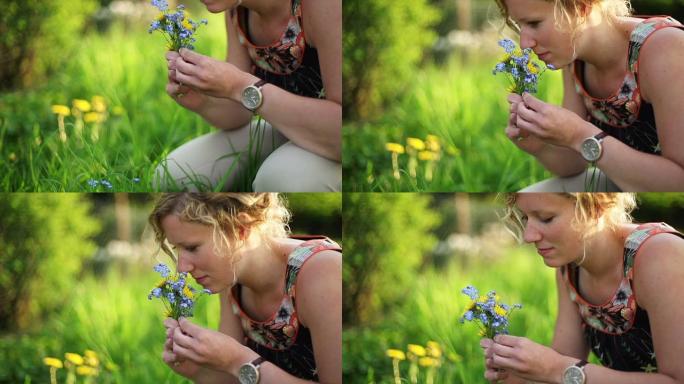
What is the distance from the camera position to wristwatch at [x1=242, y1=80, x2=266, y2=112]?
9.98 ft

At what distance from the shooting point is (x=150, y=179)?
125 inches

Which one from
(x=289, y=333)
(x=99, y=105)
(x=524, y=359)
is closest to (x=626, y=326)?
(x=524, y=359)

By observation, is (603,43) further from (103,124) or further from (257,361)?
(103,124)

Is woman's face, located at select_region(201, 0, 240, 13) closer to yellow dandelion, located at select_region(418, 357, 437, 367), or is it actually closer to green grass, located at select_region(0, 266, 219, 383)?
green grass, located at select_region(0, 266, 219, 383)

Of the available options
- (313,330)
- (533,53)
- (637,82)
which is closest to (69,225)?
(313,330)

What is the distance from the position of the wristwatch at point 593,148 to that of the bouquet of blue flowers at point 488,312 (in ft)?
1.44

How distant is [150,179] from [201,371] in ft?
1.75

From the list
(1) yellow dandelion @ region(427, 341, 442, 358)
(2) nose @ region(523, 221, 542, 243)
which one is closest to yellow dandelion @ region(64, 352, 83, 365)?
(1) yellow dandelion @ region(427, 341, 442, 358)

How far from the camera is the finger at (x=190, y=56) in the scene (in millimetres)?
3098

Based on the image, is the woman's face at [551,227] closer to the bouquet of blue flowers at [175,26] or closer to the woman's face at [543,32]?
the woman's face at [543,32]

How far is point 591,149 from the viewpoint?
2936mm

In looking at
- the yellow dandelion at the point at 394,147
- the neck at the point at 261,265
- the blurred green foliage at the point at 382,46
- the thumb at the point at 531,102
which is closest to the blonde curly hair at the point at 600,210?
the thumb at the point at 531,102

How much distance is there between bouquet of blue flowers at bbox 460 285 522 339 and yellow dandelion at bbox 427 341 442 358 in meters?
0.10

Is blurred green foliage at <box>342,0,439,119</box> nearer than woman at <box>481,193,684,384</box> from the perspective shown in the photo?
No
